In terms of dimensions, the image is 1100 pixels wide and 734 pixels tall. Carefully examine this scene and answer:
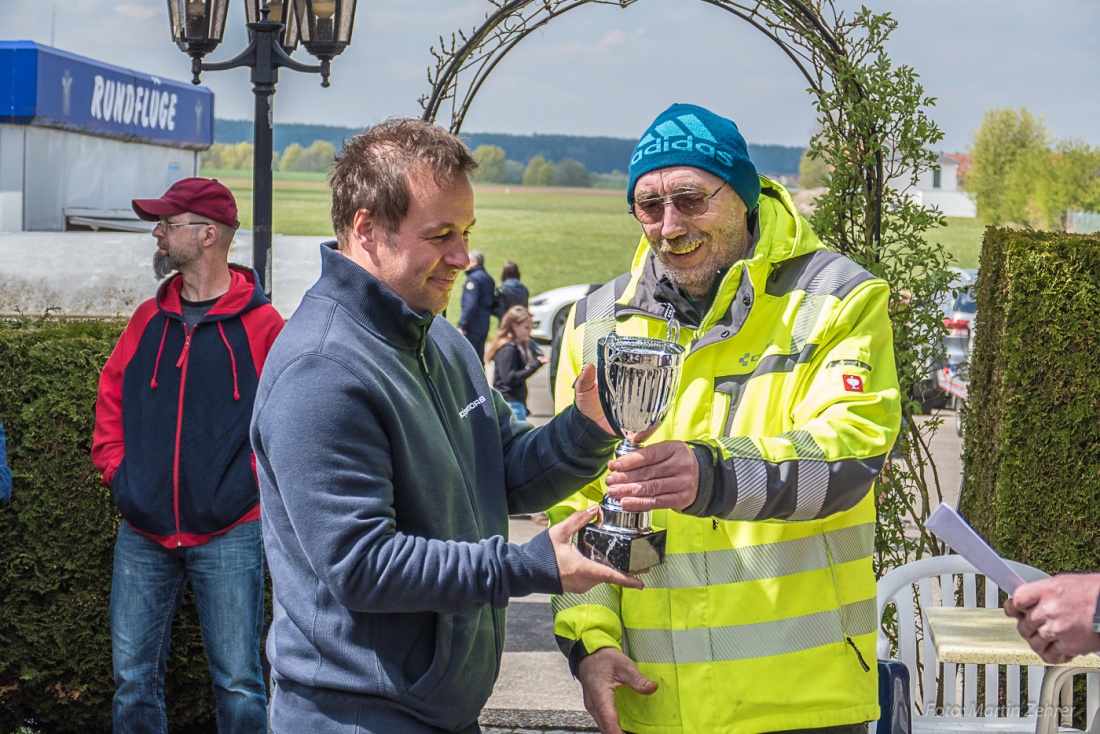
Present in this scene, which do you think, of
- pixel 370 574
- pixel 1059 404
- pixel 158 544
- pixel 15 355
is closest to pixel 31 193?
pixel 15 355

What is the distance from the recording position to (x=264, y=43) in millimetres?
5434

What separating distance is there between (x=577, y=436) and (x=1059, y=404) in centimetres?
304

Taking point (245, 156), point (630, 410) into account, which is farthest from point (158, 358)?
point (245, 156)

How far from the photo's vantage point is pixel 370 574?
1855mm

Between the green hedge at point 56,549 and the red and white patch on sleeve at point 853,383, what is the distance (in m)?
3.23

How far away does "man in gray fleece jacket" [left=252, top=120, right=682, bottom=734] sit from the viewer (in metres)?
1.89

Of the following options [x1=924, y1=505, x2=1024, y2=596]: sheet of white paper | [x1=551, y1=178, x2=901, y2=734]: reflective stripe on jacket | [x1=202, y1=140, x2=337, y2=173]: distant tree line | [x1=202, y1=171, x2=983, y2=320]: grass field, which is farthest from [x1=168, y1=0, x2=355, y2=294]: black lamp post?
[x1=202, y1=140, x2=337, y2=173]: distant tree line

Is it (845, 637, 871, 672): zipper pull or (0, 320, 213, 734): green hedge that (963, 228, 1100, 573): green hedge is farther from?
(0, 320, 213, 734): green hedge

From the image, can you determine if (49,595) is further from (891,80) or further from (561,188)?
(561,188)

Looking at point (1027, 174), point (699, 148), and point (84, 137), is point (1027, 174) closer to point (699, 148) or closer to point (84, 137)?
point (84, 137)

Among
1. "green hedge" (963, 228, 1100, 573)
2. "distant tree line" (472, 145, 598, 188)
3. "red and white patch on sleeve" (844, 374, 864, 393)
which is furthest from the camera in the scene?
"distant tree line" (472, 145, 598, 188)

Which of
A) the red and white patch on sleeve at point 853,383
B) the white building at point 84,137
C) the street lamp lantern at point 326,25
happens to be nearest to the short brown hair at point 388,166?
the red and white patch on sleeve at point 853,383

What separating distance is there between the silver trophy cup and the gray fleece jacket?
0.42 ft

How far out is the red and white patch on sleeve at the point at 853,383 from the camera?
2.26m
